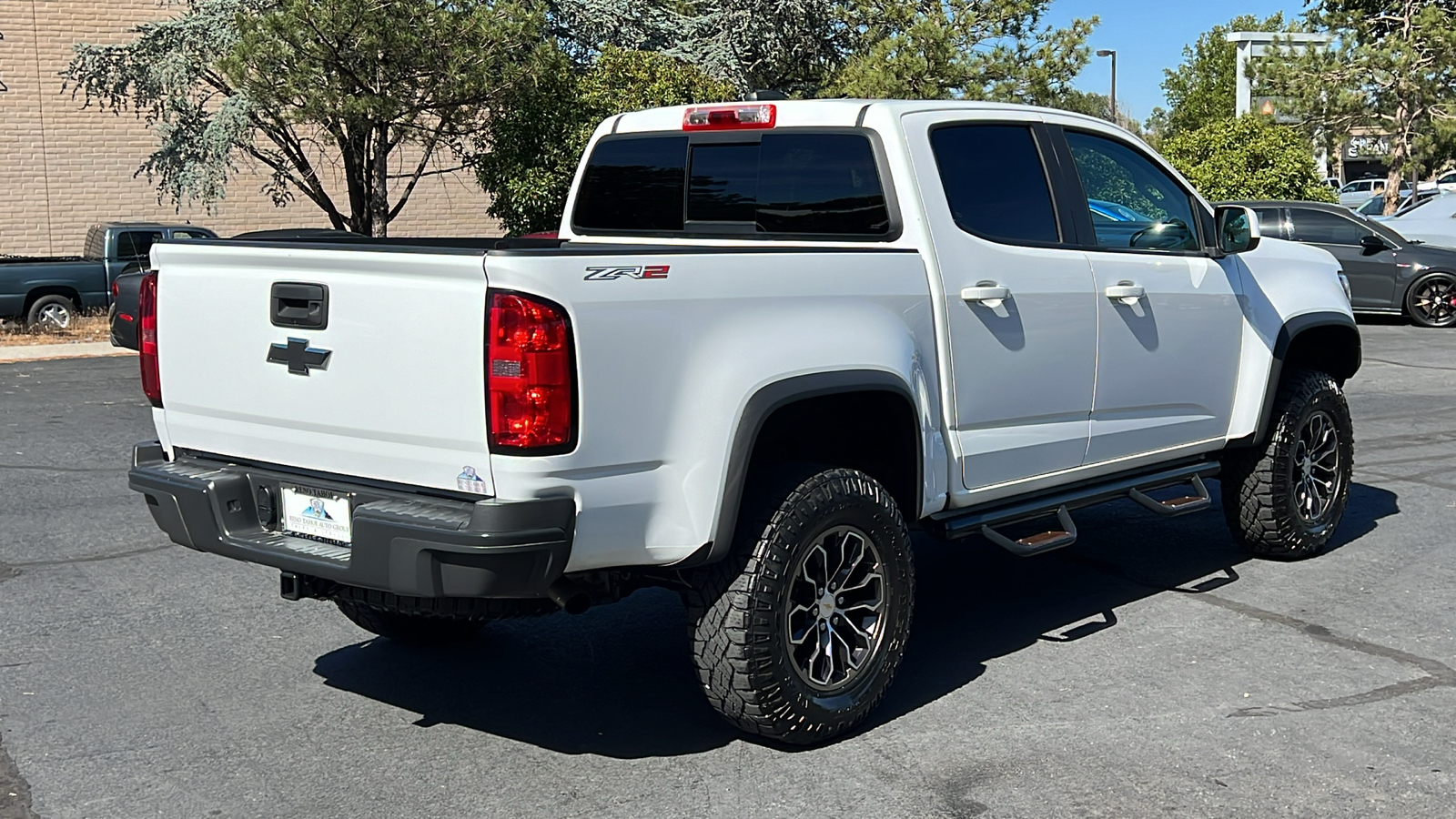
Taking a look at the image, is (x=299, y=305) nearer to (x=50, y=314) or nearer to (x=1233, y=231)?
(x=1233, y=231)

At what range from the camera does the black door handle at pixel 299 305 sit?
4.29 metres

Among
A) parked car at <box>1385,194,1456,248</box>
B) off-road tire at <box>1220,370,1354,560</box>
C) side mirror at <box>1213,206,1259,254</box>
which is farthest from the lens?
parked car at <box>1385,194,1456,248</box>

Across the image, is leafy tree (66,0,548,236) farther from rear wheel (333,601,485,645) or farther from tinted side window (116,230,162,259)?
rear wheel (333,601,485,645)

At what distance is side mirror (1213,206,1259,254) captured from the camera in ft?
21.2

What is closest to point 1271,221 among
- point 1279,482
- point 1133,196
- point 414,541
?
point 1279,482

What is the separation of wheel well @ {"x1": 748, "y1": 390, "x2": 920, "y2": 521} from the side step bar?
257mm

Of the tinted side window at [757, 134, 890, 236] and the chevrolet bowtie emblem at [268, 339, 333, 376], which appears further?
the tinted side window at [757, 134, 890, 236]

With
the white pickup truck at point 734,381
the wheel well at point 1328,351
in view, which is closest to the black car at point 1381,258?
the wheel well at point 1328,351

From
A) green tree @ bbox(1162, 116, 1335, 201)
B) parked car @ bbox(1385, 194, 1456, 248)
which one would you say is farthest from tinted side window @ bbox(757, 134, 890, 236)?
green tree @ bbox(1162, 116, 1335, 201)

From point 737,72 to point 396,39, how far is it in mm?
8453

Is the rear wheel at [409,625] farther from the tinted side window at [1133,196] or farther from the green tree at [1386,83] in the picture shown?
the green tree at [1386,83]

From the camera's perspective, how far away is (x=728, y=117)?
18.7ft

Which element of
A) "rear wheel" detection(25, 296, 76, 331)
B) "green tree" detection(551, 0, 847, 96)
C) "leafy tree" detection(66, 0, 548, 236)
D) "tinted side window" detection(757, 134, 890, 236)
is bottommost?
"rear wheel" detection(25, 296, 76, 331)

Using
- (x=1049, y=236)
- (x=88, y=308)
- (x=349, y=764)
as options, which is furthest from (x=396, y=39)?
(x=349, y=764)
